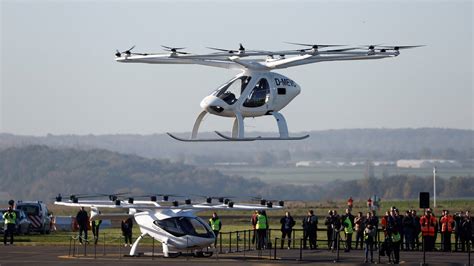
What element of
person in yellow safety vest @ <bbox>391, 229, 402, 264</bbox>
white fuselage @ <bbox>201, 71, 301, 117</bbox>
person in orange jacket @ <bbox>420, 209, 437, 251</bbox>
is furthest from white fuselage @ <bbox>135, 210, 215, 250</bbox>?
person in orange jacket @ <bbox>420, 209, 437, 251</bbox>

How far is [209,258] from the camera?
134 feet

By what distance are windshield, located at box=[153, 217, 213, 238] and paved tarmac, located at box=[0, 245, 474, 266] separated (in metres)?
0.86

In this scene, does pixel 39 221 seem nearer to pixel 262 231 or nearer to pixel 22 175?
pixel 262 231

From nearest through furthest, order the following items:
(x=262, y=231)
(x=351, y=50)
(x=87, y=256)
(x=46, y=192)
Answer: (x=351, y=50)
(x=87, y=256)
(x=262, y=231)
(x=46, y=192)

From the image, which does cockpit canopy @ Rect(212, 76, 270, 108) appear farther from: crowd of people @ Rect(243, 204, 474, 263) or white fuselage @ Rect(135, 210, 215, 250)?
crowd of people @ Rect(243, 204, 474, 263)

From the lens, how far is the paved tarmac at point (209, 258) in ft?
129

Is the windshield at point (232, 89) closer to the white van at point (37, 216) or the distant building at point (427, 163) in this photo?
Result: the white van at point (37, 216)

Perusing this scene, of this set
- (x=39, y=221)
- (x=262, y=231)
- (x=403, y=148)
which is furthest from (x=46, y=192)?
(x=262, y=231)

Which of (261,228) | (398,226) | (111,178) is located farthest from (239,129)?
(111,178)

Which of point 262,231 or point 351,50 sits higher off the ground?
point 351,50

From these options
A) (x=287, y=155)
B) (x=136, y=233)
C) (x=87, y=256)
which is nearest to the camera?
(x=87, y=256)

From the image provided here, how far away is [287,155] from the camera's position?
6806 inches

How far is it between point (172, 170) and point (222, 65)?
11932cm

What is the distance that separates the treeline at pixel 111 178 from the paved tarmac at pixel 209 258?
296 feet
